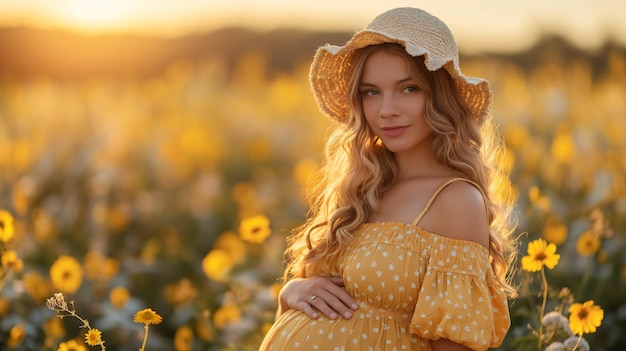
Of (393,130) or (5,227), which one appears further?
(5,227)

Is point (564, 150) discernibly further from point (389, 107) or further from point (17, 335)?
point (17, 335)

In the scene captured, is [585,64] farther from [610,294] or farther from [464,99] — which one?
[464,99]

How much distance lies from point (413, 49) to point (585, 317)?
103 cm

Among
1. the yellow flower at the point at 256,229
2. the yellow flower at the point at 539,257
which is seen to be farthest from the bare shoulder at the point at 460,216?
the yellow flower at the point at 256,229

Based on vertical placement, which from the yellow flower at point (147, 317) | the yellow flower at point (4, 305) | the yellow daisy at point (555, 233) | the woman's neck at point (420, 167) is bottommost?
the yellow daisy at point (555, 233)

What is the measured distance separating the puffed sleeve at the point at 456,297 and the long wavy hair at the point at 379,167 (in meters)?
0.23

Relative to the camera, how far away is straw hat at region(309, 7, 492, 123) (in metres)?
2.69

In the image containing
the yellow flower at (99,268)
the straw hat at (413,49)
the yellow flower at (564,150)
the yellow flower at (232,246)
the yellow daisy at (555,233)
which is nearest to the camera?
the straw hat at (413,49)

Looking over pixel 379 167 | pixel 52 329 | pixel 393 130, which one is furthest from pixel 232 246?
pixel 393 130

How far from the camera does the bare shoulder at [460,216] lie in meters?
2.58

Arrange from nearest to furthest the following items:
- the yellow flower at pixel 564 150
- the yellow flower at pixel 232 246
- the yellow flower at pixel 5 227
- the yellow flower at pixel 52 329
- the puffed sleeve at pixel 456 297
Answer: the puffed sleeve at pixel 456 297 < the yellow flower at pixel 5 227 < the yellow flower at pixel 52 329 < the yellow flower at pixel 232 246 < the yellow flower at pixel 564 150

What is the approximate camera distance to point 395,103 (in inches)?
107

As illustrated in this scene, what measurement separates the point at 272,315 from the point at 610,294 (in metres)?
1.89

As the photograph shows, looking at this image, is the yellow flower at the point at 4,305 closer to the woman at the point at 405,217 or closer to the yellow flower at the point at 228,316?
the yellow flower at the point at 228,316
